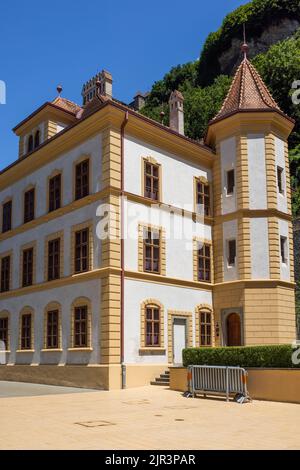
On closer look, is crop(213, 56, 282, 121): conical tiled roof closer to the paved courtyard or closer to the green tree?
the paved courtyard

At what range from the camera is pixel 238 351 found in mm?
18656

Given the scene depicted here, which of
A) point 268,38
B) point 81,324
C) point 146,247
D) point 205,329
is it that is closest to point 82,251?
point 146,247

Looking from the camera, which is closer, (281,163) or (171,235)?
(171,235)

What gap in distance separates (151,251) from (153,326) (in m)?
3.36

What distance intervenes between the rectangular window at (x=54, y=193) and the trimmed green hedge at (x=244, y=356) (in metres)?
10.8

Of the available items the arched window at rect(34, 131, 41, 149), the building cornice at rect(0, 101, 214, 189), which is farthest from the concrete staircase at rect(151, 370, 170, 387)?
the arched window at rect(34, 131, 41, 149)

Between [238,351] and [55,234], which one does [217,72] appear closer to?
[55,234]

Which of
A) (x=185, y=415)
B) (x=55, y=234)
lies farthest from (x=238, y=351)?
(x=55, y=234)

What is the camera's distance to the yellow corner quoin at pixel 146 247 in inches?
919

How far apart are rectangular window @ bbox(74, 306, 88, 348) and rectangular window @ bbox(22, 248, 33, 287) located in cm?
535

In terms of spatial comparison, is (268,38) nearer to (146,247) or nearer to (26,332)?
(146,247)

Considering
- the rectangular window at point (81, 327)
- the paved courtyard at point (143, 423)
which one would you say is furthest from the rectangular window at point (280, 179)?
the paved courtyard at point (143, 423)

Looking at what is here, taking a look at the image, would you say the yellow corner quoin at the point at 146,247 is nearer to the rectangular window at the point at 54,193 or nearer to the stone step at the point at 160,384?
the rectangular window at the point at 54,193

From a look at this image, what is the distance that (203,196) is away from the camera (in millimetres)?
28531
